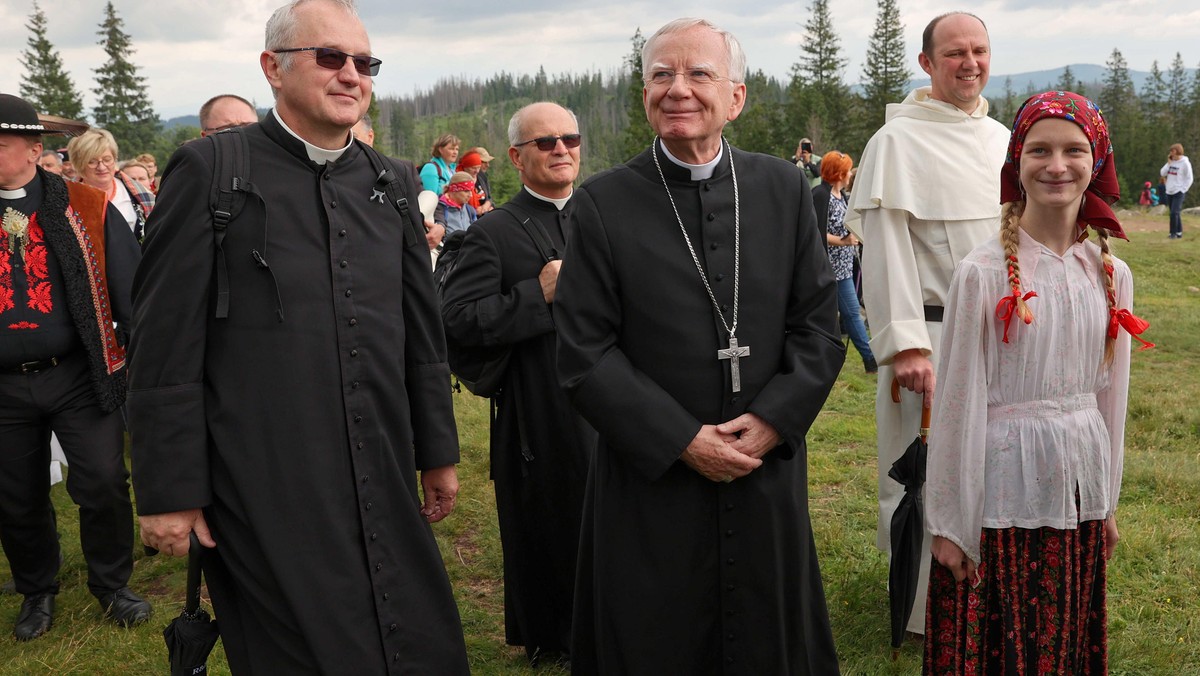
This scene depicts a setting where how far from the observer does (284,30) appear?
2.94 m

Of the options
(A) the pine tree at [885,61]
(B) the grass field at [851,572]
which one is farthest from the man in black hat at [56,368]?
(A) the pine tree at [885,61]

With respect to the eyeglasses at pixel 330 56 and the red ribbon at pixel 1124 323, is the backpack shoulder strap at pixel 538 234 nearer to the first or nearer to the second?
the eyeglasses at pixel 330 56

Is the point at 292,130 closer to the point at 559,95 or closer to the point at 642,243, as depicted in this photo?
the point at 642,243

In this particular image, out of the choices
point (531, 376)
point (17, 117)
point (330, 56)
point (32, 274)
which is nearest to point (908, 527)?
point (531, 376)

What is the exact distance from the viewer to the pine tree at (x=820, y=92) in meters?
72.4

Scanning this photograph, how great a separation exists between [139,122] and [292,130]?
80.4 m

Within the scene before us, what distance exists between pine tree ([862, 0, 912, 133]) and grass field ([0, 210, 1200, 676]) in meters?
65.9

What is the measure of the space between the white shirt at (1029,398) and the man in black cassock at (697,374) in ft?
1.33

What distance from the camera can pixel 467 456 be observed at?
306 inches

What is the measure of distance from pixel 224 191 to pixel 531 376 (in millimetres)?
1714

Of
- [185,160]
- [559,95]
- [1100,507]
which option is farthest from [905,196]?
[559,95]

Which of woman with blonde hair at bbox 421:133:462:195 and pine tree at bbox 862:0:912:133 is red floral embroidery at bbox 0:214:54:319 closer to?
woman with blonde hair at bbox 421:133:462:195

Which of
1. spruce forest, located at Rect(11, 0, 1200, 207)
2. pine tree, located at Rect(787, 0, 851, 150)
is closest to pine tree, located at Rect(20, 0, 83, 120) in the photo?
spruce forest, located at Rect(11, 0, 1200, 207)

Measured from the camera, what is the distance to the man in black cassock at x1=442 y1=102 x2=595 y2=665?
4164mm
